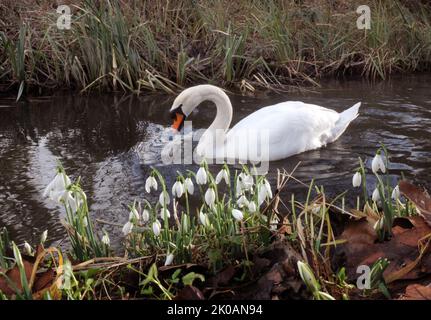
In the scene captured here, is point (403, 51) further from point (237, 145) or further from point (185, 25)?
point (237, 145)

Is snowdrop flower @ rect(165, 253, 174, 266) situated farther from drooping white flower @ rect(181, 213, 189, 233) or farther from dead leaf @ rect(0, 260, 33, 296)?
dead leaf @ rect(0, 260, 33, 296)

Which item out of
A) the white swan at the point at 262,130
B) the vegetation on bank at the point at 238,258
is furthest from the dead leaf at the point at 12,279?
the white swan at the point at 262,130

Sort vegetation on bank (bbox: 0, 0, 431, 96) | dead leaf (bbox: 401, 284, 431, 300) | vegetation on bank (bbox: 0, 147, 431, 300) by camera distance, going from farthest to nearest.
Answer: vegetation on bank (bbox: 0, 0, 431, 96)
vegetation on bank (bbox: 0, 147, 431, 300)
dead leaf (bbox: 401, 284, 431, 300)

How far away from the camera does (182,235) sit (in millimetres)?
2791

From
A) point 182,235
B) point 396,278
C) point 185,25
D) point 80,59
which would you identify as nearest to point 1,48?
point 80,59

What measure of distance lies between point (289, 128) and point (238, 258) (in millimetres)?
3658

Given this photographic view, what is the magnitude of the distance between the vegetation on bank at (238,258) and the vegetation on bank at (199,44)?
20.0 feet

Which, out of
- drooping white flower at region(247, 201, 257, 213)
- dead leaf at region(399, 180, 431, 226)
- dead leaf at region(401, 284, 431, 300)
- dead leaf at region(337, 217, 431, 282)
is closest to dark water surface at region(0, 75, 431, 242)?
drooping white flower at region(247, 201, 257, 213)

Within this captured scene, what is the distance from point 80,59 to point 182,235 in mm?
6814

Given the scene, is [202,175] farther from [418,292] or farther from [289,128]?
[289,128]

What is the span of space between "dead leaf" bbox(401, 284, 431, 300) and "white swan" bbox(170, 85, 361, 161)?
3801 mm

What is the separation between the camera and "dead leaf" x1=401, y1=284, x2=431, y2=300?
227cm

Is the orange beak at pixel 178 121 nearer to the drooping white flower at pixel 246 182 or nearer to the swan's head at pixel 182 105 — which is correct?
the swan's head at pixel 182 105

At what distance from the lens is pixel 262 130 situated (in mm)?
6102
